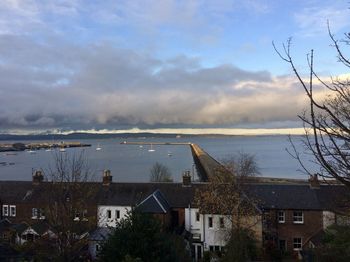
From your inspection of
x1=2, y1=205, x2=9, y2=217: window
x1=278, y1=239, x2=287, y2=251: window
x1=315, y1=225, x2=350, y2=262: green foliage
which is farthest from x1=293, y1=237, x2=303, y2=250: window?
x1=2, y1=205, x2=9, y2=217: window

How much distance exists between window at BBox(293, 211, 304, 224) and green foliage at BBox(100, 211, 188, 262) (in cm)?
2542

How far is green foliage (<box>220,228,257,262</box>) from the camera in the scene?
28.7 meters

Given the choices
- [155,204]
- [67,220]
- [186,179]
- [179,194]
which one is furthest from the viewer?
[186,179]

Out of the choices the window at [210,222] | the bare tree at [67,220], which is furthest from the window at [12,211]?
the window at [210,222]

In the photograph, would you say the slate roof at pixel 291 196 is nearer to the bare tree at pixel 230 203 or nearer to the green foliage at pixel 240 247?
the bare tree at pixel 230 203

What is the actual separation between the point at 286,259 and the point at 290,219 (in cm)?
391

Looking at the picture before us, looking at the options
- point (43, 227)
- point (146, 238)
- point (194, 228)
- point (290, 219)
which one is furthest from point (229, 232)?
point (146, 238)

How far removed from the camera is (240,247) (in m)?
29.6

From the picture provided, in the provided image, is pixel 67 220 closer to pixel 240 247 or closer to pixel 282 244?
pixel 240 247

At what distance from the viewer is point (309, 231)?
37.7 meters

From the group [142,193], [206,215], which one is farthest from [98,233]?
[206,215]

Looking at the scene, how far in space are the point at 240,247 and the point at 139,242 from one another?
16.4m

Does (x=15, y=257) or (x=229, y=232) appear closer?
(x=15, y=257)

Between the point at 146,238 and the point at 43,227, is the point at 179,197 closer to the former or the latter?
the point at 43,227
